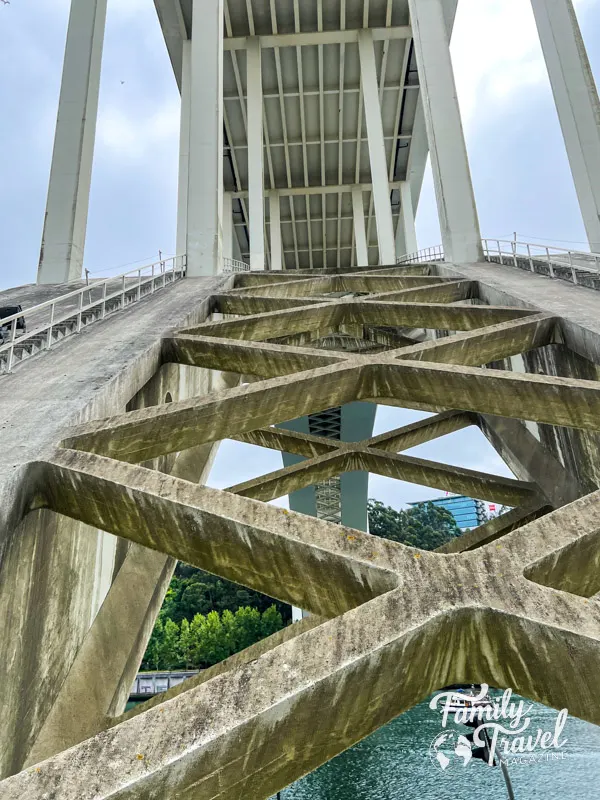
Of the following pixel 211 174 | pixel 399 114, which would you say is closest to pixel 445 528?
pixel 399 114

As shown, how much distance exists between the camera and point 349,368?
4395mm

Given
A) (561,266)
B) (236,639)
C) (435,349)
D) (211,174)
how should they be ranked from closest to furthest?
(435,349)
(561,266)
(211,174)
(236,639)

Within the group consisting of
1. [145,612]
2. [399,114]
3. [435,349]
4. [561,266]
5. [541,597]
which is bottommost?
[145,612]

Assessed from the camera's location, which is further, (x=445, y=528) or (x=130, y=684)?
(x=445, y=528)

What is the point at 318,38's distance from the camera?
24250 mm

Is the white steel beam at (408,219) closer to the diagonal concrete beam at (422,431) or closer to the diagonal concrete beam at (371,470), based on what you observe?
the diagonal concrete beam at (422,431)

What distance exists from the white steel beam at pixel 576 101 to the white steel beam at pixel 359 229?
50.9ft

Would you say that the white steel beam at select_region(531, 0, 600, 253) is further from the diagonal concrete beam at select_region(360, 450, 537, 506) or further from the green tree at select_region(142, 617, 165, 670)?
the green tree at select_region(142, 617, 165, 670)

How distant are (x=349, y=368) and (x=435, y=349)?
1101 mm

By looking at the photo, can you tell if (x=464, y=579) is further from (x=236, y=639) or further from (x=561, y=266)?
(x=236, y=639)

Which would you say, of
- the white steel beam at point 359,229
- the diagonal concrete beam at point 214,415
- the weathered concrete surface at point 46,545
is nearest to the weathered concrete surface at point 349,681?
the weathered concrete surface at point 46,545

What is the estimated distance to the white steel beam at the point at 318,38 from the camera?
23891mm

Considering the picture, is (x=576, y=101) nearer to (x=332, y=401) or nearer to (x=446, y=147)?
(x=446, y=147)

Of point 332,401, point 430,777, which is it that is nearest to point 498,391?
point 332,401
